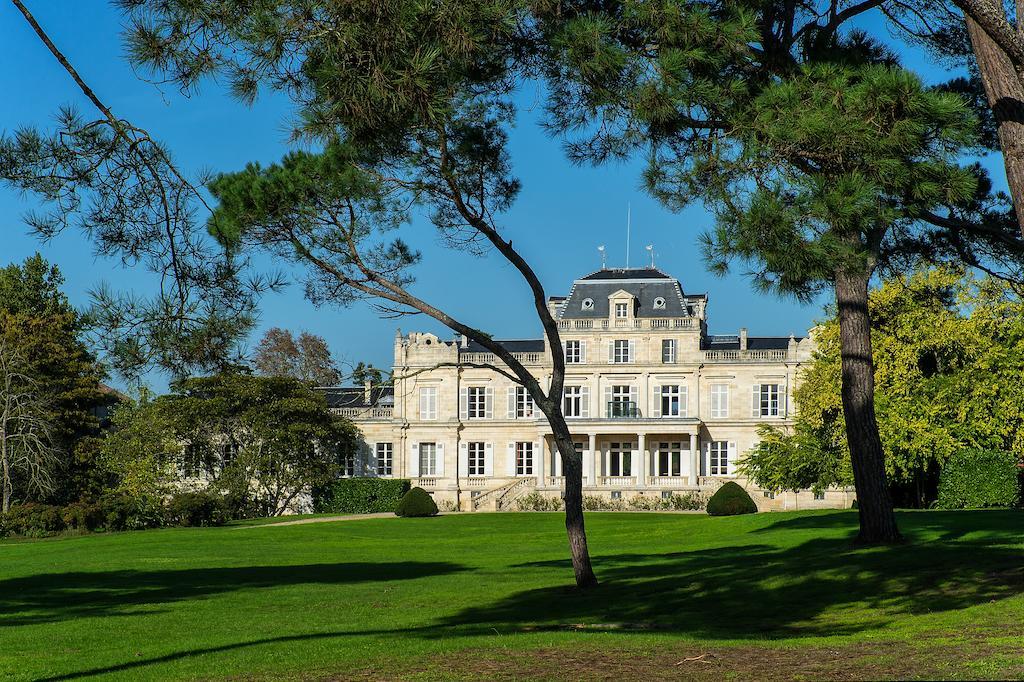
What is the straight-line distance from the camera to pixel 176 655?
36.7ft

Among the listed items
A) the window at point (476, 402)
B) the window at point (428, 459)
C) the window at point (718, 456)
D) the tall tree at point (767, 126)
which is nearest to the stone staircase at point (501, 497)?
the window at point (428, 459)

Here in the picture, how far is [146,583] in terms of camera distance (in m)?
19.7

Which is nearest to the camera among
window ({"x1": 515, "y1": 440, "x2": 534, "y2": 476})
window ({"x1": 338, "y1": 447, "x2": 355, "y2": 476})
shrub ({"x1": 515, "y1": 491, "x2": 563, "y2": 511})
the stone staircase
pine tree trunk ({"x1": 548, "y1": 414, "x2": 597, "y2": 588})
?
pine tree trunk ({"x1": 548, "y1": 414, "x2": 597, "y2": 588})

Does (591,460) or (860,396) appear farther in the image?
(591,460)

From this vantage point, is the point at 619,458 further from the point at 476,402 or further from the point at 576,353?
the point at 476,402

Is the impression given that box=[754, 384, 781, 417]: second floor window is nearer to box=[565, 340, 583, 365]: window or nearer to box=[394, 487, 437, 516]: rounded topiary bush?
box=[565, 340, 583, 365]: window

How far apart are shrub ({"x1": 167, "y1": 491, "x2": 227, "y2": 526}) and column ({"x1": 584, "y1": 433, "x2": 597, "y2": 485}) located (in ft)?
70.9

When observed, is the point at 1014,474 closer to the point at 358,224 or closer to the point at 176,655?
the point at 358,224

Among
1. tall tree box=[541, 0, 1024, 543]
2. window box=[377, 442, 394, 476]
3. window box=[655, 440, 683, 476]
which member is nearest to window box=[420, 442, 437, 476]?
window box=[377, 442, 394, 476]

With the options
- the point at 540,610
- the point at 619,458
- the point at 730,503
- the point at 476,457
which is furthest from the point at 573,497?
the point at 476,457

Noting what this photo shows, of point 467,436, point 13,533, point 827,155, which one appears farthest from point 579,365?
point 827,155

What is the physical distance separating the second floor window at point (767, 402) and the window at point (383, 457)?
19.2 m

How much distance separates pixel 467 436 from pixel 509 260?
45508 millimetres

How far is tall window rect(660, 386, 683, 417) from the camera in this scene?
58.4 metres
